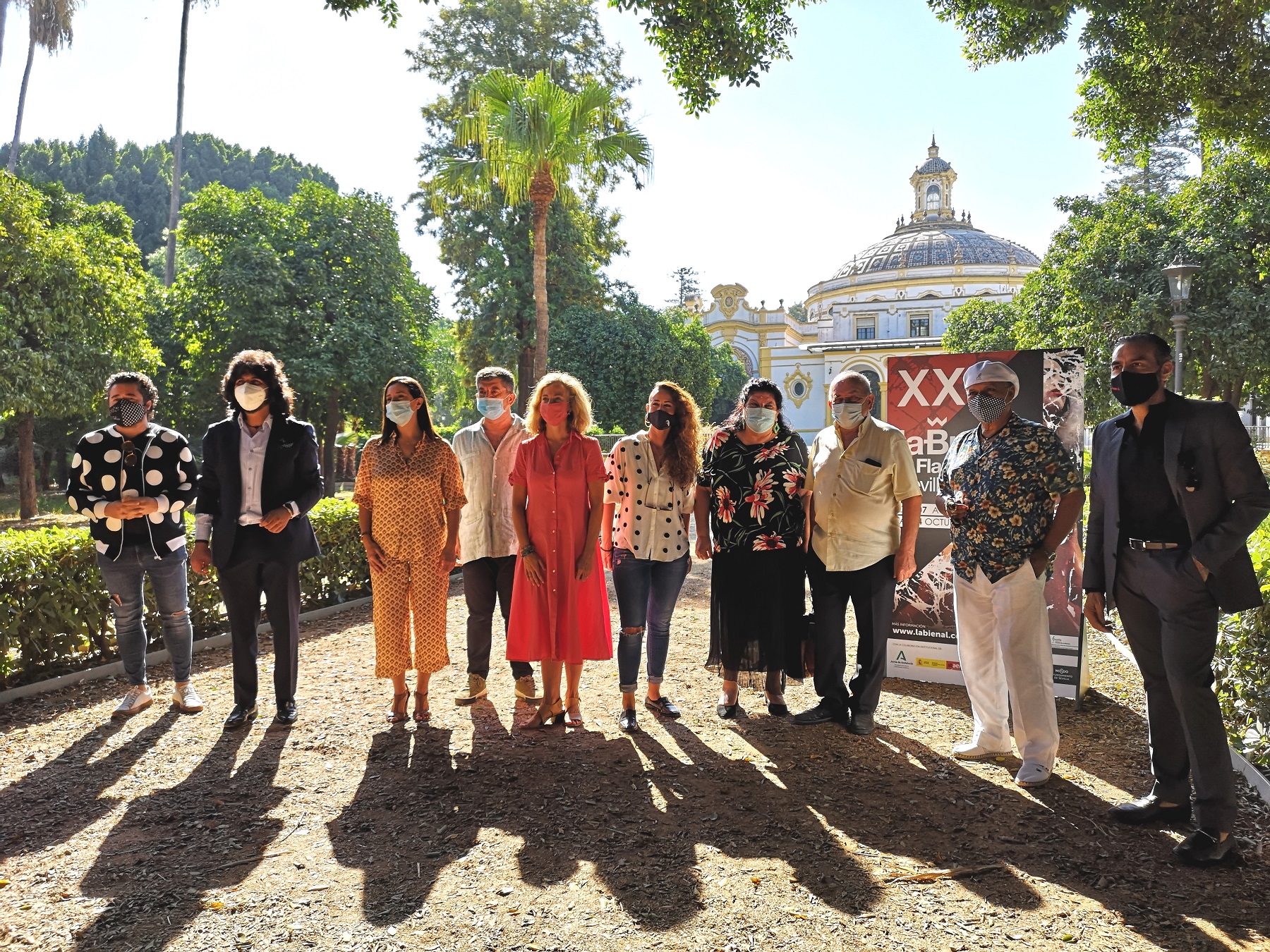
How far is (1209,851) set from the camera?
10.7ft

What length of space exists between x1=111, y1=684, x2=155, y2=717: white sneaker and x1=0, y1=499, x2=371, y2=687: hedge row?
38.4 inches

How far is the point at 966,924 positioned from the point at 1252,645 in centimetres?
262

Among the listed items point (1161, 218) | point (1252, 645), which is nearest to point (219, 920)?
point (1252, 645)

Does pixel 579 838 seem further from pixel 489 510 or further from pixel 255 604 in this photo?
pixel 255 604

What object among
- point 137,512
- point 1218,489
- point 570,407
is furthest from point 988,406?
point 137,512

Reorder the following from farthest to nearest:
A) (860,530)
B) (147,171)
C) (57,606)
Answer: (147,171) < (57,606) < (860,530)

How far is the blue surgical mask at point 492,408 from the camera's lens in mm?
5410

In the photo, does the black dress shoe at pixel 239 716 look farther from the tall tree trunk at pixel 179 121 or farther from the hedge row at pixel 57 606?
the tall tree trunk at pixel 179 121

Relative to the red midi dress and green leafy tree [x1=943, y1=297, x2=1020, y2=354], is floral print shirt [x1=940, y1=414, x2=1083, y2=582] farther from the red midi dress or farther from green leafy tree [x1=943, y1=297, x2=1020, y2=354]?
green leafy tree [x1=943, y1=297, x2=1020, y2=354]

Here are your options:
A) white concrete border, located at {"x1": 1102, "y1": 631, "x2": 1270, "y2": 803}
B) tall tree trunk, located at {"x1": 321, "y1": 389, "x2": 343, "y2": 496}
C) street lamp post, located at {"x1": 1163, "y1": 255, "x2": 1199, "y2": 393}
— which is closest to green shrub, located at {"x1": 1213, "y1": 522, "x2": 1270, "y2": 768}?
white concrete border, located at {"x1": 1102, "y1": 631, "x2": 1270, "y2": 803}

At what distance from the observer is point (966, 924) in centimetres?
295

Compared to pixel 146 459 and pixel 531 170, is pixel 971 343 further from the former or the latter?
pixel 146 459

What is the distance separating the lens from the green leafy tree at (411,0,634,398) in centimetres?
2780

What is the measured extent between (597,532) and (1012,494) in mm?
2105
